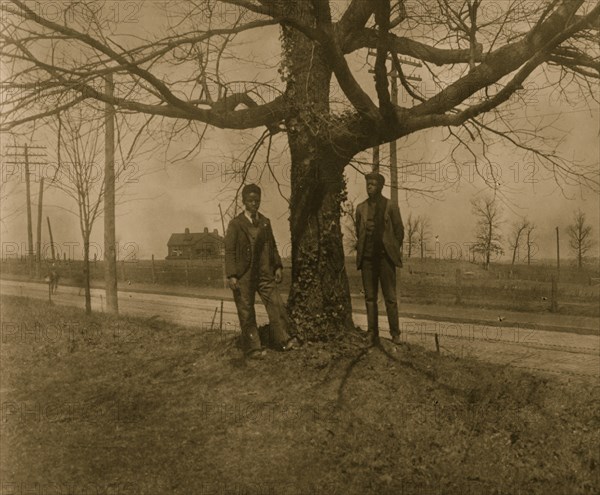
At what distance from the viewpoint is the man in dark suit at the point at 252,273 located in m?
7.19

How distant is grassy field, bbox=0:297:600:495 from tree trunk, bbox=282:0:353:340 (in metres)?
0.45

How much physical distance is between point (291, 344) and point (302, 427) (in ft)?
6.27

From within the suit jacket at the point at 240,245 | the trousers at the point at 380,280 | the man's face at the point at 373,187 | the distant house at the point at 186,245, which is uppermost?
the distant house at the point at 186,245

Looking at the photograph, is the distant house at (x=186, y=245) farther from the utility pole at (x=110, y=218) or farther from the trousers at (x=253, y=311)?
the trousers at (x=253, y=311)

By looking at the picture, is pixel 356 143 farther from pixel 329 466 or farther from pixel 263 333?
pixel 329 466

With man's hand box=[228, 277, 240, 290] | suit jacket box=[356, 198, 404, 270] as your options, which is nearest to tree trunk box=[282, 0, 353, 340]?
suit jacket box=[356, 198, 404, 270]

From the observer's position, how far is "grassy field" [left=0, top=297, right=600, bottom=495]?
446 cm

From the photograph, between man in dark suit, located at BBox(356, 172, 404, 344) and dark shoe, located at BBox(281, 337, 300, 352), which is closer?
dark shoe, located at BBox(281, 337, 300, 352)

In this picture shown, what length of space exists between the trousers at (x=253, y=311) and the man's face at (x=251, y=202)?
80cm

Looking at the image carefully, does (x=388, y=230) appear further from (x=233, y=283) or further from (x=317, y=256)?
(x=233, y=283)

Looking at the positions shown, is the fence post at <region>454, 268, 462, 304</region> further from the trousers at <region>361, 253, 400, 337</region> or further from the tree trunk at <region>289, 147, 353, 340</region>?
the tree trunk at <region>289, 147, 353, 340</region>

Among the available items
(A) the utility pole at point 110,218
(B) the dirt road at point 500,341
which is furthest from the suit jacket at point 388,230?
(A) the utility pole at point 110,218

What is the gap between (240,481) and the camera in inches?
175

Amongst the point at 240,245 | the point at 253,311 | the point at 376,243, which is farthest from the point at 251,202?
the point at 376,243
